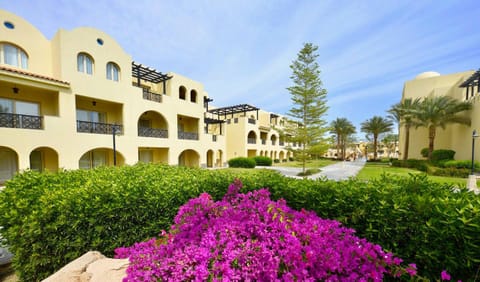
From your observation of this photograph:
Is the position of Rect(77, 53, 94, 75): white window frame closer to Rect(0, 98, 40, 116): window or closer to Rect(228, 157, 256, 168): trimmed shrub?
Rect(0, 98, 40, 116): window

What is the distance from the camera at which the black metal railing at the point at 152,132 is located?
14.2 m

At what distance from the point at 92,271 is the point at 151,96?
47.2ft

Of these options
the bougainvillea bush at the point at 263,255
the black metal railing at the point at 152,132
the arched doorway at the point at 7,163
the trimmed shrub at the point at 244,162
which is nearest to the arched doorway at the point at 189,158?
the black metal railing at the point at 152,132

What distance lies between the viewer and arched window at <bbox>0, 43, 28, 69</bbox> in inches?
384

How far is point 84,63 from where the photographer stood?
11.5 meters

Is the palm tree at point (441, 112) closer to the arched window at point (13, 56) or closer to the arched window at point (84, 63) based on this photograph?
the arched window at point (84, 63)

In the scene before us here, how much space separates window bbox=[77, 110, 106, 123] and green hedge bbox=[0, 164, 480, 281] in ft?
34.5

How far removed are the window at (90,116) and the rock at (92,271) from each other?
43.1ft

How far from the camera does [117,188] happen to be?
329 cm

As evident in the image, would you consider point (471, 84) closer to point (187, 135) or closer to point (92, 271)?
point (187, 135)

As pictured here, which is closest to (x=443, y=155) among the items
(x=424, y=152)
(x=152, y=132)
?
(x=424, y=152)

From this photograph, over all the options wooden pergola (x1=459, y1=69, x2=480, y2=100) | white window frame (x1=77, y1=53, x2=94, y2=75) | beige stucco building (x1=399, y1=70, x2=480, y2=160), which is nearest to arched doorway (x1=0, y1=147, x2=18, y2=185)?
white window frame (x1=77, y1=53, x2=94, y2=75)

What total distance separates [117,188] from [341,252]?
3490 millimetres

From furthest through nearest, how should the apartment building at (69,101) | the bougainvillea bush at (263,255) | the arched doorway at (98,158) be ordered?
the arched doorway at (98,158) < the apartment building at (69,101) < the bougainvillea bush at (263,255)
